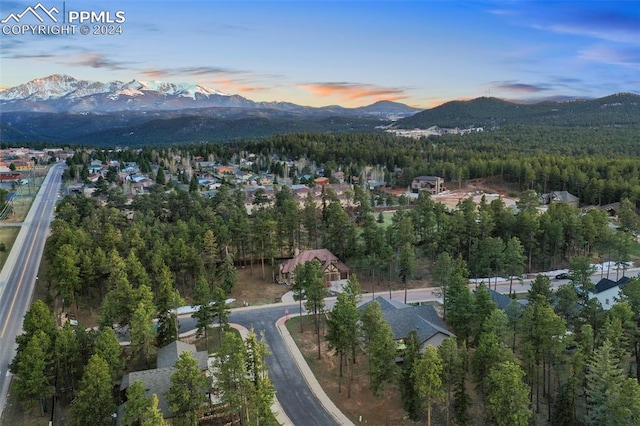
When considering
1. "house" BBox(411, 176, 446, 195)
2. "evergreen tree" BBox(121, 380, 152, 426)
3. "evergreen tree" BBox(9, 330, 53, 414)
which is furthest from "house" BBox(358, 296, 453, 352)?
"house" BBox(411, 176, 446, 195)

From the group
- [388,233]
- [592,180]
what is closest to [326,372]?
[388,233]

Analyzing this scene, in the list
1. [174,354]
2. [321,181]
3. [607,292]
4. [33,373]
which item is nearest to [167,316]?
[174,354]

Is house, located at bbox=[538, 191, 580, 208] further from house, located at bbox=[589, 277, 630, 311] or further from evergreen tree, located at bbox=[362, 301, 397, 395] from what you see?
evergreen tree, located at bbox=[362, 301, 397, 395]

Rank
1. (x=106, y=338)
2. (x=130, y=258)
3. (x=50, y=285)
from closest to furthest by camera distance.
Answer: (x=106, y=338), (x=130, y=258), (x=50, y=285)

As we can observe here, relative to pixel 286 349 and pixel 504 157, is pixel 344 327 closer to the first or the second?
pixel 286 349

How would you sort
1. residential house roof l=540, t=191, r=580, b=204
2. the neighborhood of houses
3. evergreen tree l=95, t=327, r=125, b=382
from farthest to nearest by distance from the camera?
residential house roof l=540, t=191, r=580, b=204
the neighborhood of houses
evergreen tree l=95, t=327, r=125, b=382

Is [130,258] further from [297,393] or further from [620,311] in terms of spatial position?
[620,311]

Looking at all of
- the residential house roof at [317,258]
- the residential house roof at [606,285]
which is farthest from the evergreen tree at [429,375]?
the residential house roof at [317,258]
